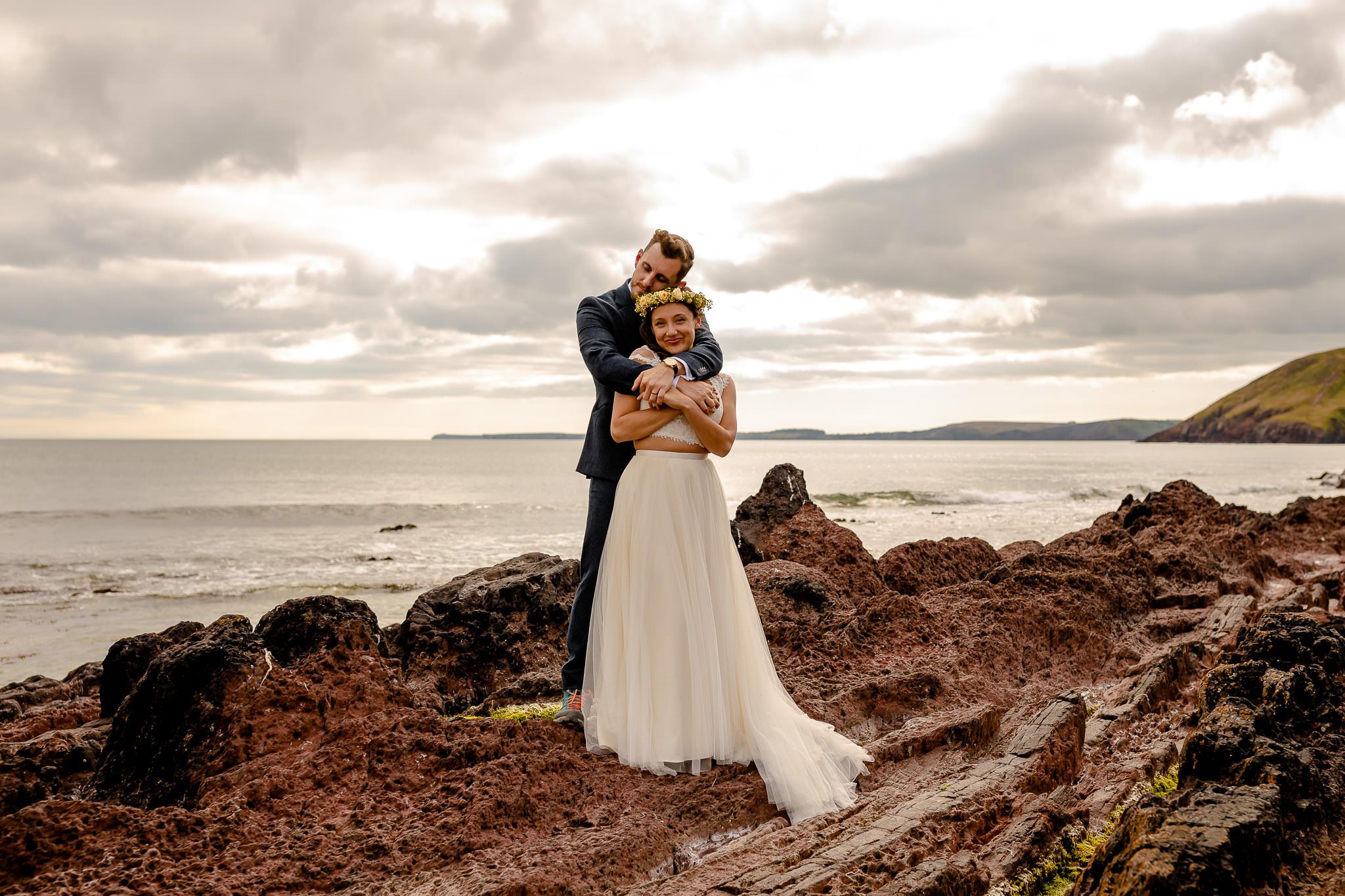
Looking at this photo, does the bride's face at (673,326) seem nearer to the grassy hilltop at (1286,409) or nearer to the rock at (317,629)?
the rock at (317,629)

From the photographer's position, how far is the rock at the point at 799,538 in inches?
345

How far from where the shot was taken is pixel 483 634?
734cm

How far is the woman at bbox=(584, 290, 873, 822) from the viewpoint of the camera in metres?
4.41

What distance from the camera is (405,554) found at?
81.8ft

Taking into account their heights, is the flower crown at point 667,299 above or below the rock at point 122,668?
above

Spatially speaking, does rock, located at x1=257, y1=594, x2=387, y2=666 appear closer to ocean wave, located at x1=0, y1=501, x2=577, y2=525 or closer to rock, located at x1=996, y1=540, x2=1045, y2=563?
rock, located at x1=996, y1=540, x2=1045, y2=563

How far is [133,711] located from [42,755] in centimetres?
81

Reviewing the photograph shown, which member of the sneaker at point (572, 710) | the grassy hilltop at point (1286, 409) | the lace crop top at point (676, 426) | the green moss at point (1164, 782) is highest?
the grassy hilltop at point (1286, 409)

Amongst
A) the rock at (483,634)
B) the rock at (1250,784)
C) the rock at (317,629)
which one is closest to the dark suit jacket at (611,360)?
Answer: the rock at (317,629)

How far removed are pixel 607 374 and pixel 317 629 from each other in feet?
8.95

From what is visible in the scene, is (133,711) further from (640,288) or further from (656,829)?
(640,288)

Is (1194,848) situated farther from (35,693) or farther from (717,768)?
(35,693)

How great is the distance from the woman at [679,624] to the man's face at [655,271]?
215mm

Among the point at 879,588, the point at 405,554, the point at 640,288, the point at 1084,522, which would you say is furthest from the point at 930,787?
the point at 1084,522
